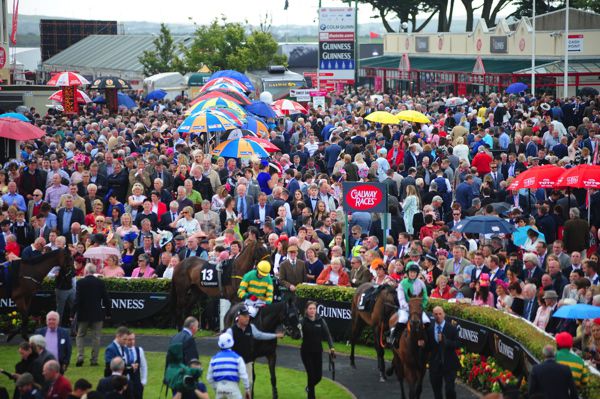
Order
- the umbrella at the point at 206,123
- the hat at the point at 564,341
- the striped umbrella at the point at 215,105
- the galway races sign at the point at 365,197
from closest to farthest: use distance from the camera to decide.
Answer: the hat at the point at 564,341 < the galway races sign at the point at 365,197 < the umbrella at the point at 206,123 < the striped umbrella at the point at 215,105

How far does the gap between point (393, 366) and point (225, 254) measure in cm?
398

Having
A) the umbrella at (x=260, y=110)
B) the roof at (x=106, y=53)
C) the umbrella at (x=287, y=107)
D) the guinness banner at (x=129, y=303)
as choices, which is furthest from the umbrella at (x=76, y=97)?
the roof at (x=106, y=53)

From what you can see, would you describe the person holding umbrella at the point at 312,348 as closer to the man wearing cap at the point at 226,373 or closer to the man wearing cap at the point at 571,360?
the man wearing cap at the point at 226,373

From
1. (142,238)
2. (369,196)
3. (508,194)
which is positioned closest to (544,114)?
(508,194)

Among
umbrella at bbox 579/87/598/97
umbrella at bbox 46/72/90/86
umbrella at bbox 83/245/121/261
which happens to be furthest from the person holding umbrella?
umbrella at bbox 579/87/598/97

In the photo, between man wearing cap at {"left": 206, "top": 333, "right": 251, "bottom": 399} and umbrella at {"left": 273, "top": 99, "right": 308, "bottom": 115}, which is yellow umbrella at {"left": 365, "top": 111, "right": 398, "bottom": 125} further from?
man wearing cap at {"left": 206, "top": 333, "right": 251, "bottom": 399}

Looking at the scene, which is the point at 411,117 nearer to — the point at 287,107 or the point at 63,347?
the point at 287,107

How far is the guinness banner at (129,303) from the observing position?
2009 centimetres

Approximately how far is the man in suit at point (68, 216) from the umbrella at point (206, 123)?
18.4 feet

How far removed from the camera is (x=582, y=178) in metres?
21.0

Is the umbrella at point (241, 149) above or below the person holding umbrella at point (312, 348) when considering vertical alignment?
above

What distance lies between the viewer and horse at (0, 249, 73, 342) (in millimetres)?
18609

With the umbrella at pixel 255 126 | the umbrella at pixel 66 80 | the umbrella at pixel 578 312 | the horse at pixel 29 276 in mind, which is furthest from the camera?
the umbrella at pixel 66 80

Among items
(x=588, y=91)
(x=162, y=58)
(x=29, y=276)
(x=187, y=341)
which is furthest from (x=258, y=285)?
(x=162, y=58)
